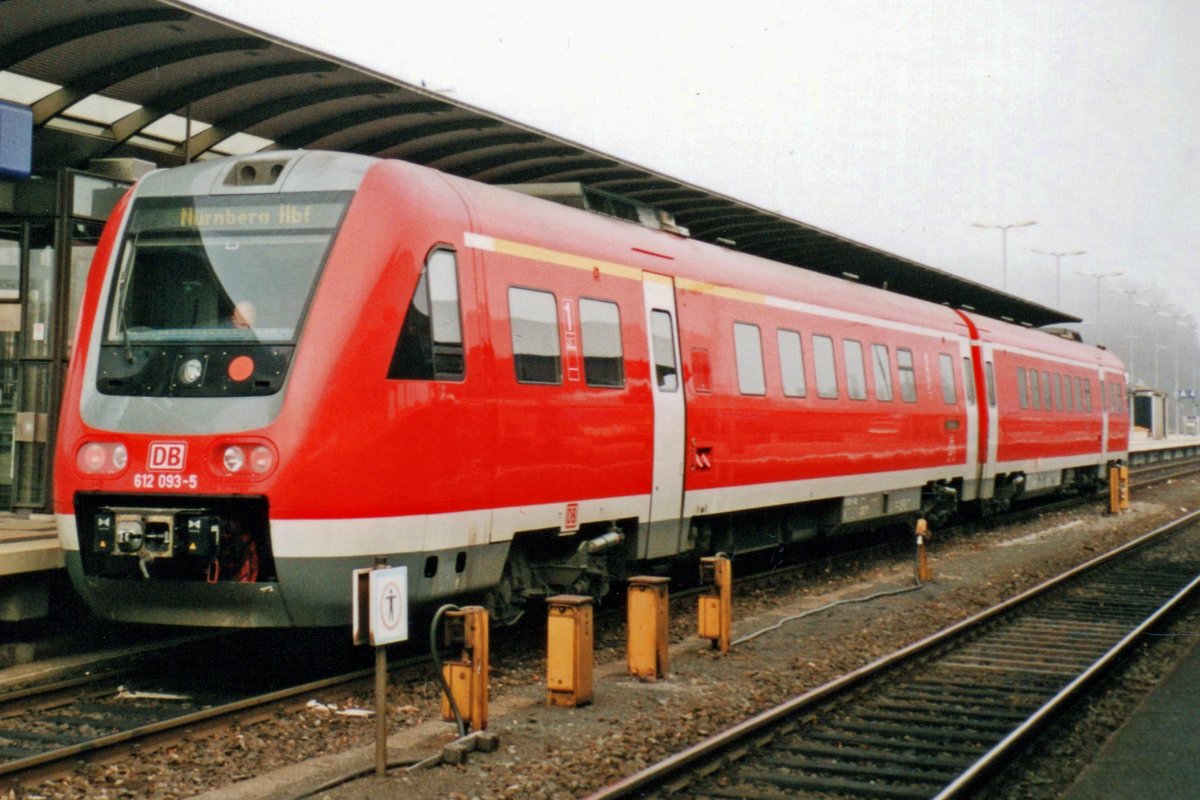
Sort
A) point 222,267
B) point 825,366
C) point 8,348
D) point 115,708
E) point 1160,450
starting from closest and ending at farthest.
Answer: point 115,708
point 222,267
point 8,348
point 825,366
point 1160,450

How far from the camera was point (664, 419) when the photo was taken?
11211 millimetres

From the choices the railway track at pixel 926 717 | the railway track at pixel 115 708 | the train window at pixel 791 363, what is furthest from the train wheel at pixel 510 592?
the train window at pixel 791 363

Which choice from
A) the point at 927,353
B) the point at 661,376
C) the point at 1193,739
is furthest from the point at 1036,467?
the point at 1193,739

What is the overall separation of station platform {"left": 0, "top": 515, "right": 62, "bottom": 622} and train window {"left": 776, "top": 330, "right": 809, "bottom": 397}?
277 inches

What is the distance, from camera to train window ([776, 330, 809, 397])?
44.7ft

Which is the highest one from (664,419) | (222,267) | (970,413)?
(222,267)

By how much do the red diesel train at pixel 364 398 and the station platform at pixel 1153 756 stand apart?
13.0 feet

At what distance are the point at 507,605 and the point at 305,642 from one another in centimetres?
185

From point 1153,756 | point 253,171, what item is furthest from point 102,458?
point 1153,756

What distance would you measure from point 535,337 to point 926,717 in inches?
145

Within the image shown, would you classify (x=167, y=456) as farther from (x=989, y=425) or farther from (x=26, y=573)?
(x=989, y=425)

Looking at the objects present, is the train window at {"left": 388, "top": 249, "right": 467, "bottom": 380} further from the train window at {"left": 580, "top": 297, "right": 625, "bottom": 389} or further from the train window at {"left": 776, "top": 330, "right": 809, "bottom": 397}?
the train window at {"left": 776, "top": 330, "right": 809, "bottom": 397}

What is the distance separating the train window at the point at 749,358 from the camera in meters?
12.7

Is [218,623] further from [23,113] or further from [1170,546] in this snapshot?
[1170,546]
